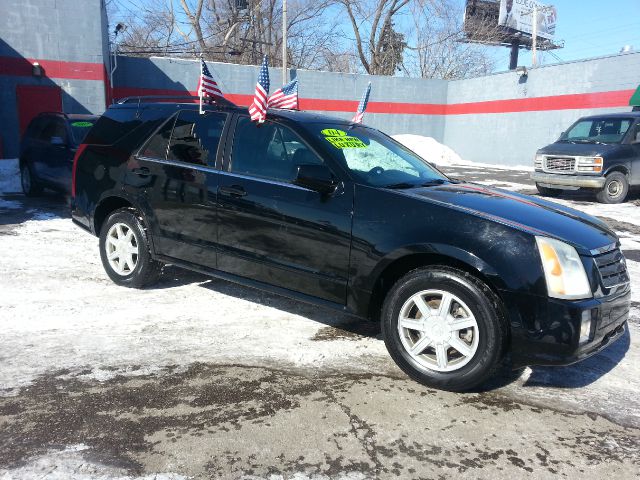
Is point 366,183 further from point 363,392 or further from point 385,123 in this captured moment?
point 385,123

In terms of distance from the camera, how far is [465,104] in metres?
28.9

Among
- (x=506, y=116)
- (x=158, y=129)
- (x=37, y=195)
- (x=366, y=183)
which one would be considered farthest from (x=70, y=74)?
(x=506, y=116)

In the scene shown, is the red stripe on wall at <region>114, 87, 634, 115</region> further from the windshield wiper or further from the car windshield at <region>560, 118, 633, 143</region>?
the windshield wiper

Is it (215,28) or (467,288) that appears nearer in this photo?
(467,288)

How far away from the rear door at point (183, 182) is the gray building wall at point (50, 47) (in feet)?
47.8

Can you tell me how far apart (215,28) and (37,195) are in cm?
2921

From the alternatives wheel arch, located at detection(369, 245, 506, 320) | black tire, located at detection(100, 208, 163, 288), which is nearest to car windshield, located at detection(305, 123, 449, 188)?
wheel arch, located at detection(369, 245, 506, 320)

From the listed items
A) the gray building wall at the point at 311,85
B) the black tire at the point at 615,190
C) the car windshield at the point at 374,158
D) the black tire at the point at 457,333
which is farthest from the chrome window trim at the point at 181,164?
the gray building wall at the point at 311,85

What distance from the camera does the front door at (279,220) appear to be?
11.8ft

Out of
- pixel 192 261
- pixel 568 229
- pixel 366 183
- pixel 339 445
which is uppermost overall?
pixel 366 183

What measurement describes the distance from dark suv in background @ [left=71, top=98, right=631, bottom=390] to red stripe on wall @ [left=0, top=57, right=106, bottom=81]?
1403 cm

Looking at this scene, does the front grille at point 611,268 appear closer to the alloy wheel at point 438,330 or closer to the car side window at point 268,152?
the alloy wheel at point 438,330

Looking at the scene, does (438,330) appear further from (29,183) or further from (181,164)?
(29,183)

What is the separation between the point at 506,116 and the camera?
2619cm
